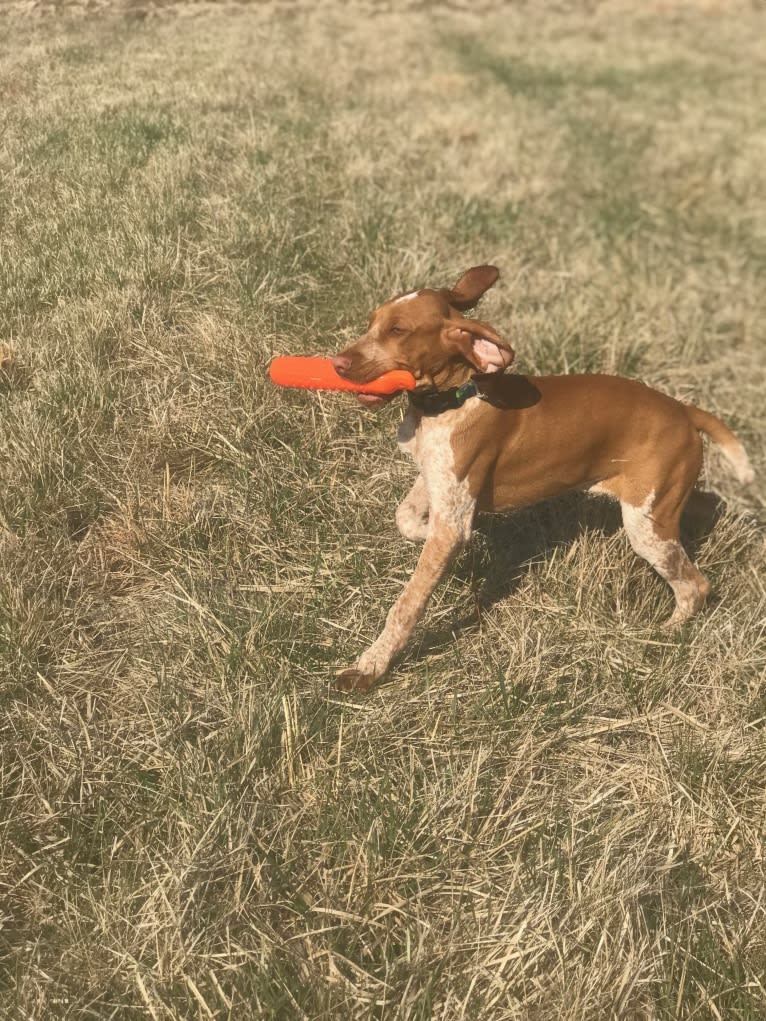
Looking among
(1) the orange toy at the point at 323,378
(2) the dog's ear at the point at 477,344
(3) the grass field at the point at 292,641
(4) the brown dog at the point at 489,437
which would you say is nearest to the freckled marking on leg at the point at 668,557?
(4) the brown dog at the point at 489,437

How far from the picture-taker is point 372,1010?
92.2 inches

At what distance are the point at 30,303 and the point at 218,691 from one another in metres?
2.58

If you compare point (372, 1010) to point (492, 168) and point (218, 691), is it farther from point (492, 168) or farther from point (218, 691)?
point (492, 168)

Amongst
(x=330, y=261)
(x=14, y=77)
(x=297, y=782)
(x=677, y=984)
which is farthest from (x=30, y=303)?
(x=677, y=984)

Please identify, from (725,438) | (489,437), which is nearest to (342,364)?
(489,437)

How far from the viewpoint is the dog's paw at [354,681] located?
3.31 metres

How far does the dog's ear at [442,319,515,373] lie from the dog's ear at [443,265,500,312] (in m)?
0.35

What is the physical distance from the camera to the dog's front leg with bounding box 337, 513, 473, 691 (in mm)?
3346

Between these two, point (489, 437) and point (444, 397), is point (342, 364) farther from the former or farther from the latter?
point (489, 437)

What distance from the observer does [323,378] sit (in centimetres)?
352

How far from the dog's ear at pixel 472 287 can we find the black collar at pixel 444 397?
36 cm

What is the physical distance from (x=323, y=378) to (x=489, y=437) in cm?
79

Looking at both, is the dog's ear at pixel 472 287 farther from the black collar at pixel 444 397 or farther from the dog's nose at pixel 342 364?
the dog's nose at pixel 342 364

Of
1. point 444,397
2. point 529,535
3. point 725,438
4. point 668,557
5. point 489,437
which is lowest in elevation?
point 529,535
